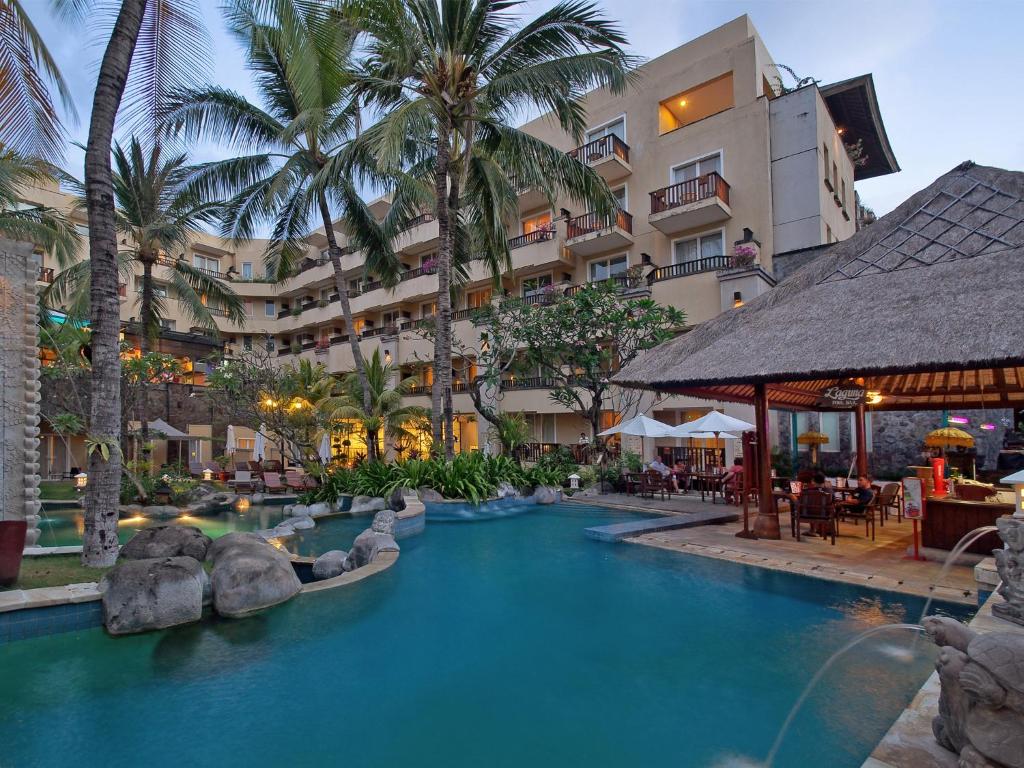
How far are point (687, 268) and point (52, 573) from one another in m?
17.9

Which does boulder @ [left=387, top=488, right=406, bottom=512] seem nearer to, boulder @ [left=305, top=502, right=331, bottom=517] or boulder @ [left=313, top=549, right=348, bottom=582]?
boulder @ [left=305, top=502, right=331, bottom=517]

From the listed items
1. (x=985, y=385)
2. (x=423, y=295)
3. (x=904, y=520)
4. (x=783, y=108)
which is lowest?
(x=904, y=520)

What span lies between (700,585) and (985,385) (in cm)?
899

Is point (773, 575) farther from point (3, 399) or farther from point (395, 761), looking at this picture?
point (3, 399)

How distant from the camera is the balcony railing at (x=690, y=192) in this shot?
734 inches

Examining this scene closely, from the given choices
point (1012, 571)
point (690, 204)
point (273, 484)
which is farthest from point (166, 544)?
point (690, 204)

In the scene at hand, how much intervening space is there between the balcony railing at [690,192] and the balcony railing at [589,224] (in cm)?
130

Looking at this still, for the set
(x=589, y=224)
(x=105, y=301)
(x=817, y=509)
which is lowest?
(x=817, y=509)

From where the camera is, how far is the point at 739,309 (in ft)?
32.6

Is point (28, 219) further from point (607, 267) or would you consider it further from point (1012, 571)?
point (1012, 571)

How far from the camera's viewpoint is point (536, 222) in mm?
24969

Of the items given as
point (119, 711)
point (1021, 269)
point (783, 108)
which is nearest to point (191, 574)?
point (119, 711)

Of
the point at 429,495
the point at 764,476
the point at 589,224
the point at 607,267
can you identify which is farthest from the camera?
the point at 607,267

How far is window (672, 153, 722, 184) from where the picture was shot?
1981cm
